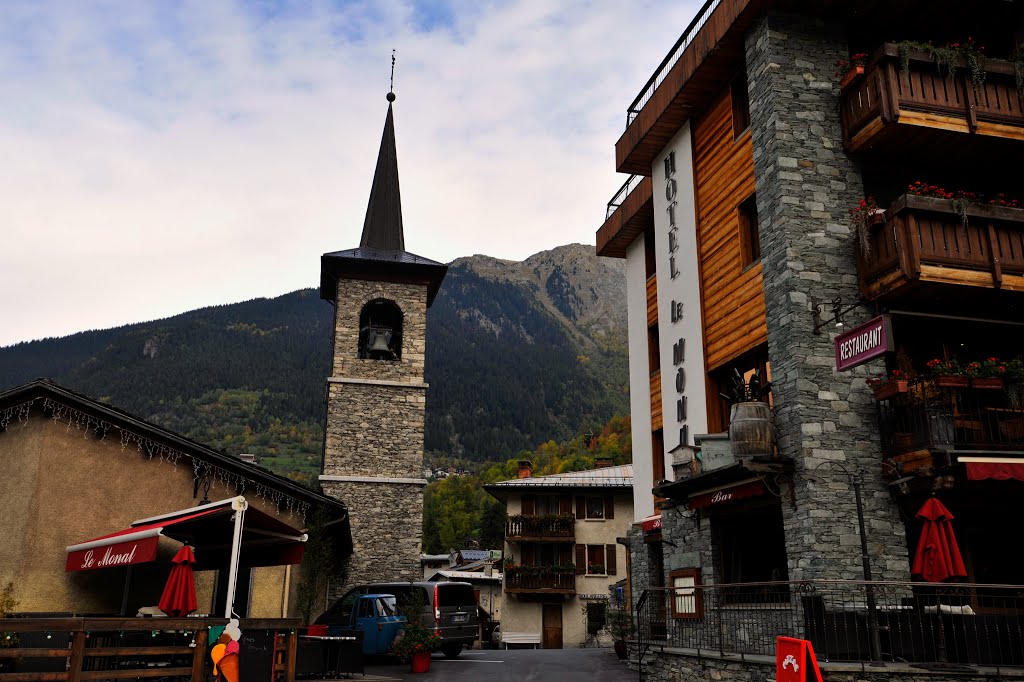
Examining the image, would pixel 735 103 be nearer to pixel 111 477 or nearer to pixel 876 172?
pixel 876 172

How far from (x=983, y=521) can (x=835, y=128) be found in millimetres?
7008

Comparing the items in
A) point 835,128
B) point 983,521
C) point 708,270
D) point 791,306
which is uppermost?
point 835,128

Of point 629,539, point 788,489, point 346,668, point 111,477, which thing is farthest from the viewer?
point 629,539

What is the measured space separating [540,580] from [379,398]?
13.7 m

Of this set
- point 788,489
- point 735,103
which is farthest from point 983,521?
point 735,103

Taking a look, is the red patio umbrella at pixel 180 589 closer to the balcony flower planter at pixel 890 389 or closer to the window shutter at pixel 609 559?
the balcony flower planter at pixel 890 389

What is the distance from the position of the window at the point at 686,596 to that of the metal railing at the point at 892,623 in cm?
183

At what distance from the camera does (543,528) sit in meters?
41.1

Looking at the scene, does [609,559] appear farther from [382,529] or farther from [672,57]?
[672,57]

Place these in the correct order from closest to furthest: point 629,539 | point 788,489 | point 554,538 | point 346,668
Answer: point 788,489
point 346,668
point 629,539
point 554,538

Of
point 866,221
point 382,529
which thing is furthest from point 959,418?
point 382,529

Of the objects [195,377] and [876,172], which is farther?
[195,377]

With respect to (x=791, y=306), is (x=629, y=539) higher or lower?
lower

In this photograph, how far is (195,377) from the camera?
109812mm
